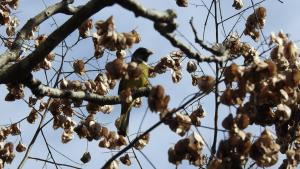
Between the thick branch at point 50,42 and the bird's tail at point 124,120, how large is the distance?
176 centimetres

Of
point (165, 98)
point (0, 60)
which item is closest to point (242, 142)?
point (165, 98)

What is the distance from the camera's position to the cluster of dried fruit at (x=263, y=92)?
11.8ft

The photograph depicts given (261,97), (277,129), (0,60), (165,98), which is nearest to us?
(165,98)

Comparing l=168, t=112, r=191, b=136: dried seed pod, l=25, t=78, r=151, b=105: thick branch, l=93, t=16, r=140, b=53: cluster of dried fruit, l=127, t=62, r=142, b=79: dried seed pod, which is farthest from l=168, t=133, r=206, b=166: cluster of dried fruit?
l=25, t=78, r=151, b=105: thick branch

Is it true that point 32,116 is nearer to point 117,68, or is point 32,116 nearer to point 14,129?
point 14,129

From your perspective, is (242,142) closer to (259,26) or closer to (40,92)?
(40,92)

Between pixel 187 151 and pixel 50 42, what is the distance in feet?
4.19

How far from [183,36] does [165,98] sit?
652 millimetres

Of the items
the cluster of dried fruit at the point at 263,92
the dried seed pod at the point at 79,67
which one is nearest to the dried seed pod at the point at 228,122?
the cluster of dried fruit at the point at 263,92

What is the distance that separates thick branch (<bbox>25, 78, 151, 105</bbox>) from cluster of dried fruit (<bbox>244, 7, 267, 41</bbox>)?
2207 mm

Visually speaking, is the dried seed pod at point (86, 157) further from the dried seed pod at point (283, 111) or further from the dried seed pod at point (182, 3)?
the dried seed pod at point (283, 111)

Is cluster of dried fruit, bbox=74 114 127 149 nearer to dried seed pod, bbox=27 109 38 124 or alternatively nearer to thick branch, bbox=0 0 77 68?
thick branch, bbox=0 0 77 68

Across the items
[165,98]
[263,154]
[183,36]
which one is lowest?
[263,154]

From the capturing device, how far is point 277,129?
4449 millimetres
